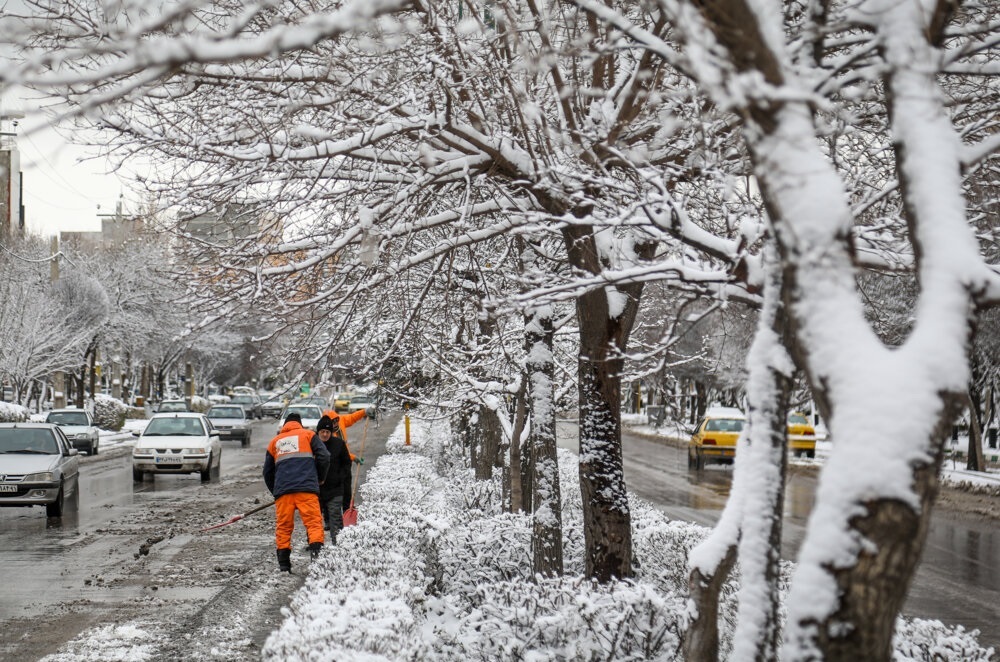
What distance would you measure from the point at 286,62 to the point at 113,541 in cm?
893

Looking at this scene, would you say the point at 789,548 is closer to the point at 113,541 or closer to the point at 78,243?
the point at 113,541

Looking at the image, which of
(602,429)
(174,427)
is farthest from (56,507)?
(602,429)

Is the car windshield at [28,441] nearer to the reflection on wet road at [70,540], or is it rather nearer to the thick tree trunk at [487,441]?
the reflection on wet road at [70,540]

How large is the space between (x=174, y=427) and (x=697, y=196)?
20.1 m

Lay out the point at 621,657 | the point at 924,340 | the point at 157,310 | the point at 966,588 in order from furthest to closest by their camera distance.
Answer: the point at 157,310, the point at 966,588, the point at 621,657, the point at 924,340

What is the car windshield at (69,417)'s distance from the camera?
3325 centimetres

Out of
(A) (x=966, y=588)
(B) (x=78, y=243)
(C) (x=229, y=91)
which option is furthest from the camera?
(B) (x=78, y=243)

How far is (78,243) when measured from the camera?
195 feet

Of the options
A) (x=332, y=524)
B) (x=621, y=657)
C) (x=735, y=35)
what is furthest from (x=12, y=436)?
(x=735, y=35)

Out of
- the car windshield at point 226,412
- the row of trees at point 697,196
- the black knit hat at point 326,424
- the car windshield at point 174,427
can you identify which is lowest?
the car windshield at point 226,412

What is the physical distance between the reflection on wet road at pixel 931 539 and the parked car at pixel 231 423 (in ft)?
55.6

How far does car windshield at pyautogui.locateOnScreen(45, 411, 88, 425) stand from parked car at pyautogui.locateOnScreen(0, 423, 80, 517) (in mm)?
15886

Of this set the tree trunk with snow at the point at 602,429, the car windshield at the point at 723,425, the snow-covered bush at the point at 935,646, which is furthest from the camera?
the car windshield at the point at 723,425

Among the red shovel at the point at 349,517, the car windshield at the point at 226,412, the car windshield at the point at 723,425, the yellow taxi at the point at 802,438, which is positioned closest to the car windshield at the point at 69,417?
the car windshield at the point at 226,412
